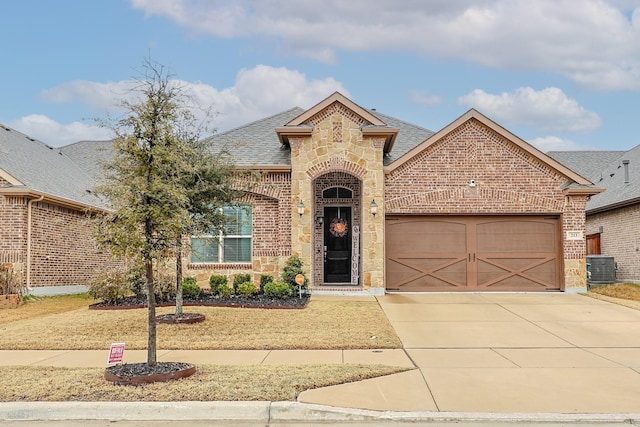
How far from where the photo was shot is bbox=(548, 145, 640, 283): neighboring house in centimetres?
1931

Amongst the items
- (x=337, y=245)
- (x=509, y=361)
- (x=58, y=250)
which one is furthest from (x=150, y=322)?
(x=58, y=250)

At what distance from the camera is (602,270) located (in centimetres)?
1853

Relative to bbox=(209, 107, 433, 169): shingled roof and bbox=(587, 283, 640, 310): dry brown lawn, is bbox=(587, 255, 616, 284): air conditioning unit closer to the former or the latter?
bbox=(587, 283, 640, 310): dry brown lawn

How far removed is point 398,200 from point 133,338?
9034 millimetres

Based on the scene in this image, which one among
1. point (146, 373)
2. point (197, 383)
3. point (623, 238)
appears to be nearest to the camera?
point (197, 383)

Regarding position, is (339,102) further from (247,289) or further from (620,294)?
(620,294)

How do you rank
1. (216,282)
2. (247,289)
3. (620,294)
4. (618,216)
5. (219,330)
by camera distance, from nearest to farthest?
(219,330) → (247,289) → (216,282) → (620,294) → (618,216)

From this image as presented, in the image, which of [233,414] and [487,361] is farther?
[487,361]

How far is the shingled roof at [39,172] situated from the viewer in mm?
16250

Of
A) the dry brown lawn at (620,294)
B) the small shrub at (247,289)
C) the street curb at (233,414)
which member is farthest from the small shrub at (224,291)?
the dry brown lawn at (620,294)

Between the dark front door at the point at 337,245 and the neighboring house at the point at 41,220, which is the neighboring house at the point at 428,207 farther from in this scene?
the neighboring house at the point at 41,220

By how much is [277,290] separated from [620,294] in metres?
9.66

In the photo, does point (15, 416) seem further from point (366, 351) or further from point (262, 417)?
point (366, 351)

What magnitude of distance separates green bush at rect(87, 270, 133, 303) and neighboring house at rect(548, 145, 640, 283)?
1574 cm
